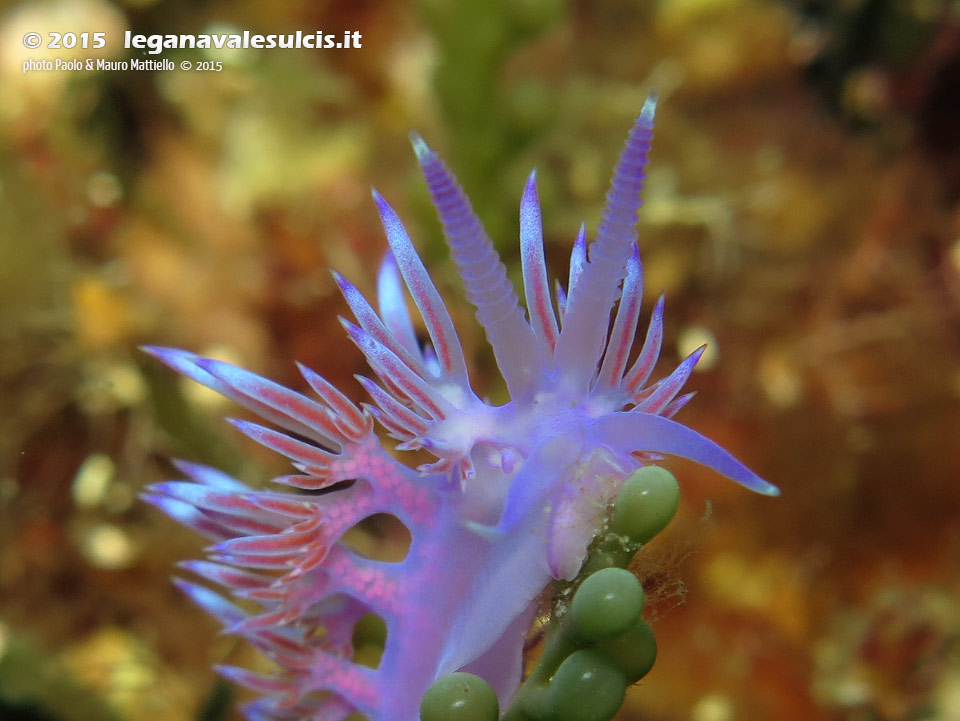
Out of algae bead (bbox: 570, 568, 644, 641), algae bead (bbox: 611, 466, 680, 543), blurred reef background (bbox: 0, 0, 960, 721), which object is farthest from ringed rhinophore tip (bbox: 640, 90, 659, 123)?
blurred reef background (bbox: 0, 0, 960, 721)

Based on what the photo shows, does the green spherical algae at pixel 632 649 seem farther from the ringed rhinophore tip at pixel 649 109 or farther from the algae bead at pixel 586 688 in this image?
the ringed rhinophore tip at pixel 649 109

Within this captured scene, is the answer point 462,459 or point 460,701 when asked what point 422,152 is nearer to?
point 462,459

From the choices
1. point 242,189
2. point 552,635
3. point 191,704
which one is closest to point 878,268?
point 552,635

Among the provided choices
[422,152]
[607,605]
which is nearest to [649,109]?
[422,152]

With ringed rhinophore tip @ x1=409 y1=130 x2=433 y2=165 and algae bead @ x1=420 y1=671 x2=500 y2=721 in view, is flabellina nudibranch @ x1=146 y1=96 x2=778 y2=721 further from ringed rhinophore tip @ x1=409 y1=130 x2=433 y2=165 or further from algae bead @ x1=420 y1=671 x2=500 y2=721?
algae bead @ x1=420 y1=671 x2=500 y2=721

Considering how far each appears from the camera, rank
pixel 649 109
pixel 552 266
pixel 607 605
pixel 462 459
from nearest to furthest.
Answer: pixel 607 605 < pixel 649 109 < pixel 462 459 < pixel 552 266

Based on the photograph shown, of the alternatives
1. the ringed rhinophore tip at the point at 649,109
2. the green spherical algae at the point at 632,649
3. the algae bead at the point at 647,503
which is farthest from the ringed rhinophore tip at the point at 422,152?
the green spherical algae at the point at 632,649
